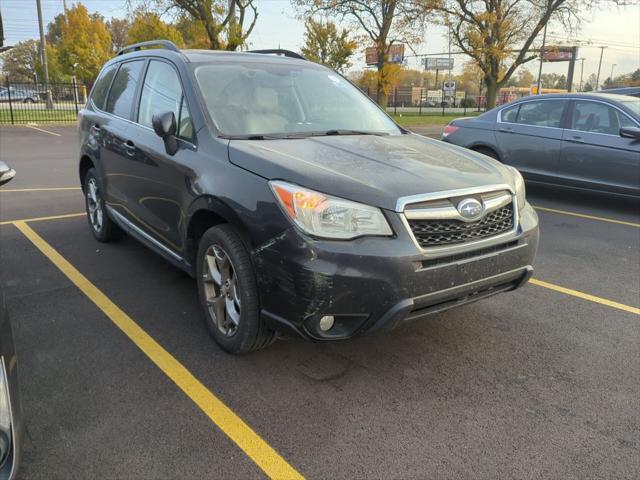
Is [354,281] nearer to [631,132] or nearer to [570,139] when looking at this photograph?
[631,132]

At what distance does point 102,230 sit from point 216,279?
8.77 feet

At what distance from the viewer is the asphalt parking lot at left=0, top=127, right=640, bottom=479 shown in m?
2.41

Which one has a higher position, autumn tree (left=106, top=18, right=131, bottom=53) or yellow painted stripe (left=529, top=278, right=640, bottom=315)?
autumn tree (left=106, top=18, right=131, bottom=53)

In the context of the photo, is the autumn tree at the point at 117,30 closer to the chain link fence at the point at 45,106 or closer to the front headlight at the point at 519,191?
the chain link fence at the point at 45,106

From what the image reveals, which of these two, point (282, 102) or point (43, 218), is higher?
point (282, 102)

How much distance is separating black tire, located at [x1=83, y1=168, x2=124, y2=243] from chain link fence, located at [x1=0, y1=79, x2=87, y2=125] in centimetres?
1986

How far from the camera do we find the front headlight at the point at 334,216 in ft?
8.67

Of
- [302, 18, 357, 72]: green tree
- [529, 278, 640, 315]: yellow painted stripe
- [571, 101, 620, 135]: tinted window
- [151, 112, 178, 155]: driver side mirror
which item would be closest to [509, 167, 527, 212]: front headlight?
[529, 278, 640, 315]: yellow painted stripe

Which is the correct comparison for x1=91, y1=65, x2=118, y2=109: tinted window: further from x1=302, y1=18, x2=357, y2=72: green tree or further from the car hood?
x1=302, y1=18, x2=357, y2=72: green tree

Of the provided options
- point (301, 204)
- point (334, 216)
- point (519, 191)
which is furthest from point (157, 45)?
point (519, 191)

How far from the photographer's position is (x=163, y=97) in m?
3.97

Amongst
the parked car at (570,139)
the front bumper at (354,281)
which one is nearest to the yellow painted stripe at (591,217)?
the parked car at (570,139)

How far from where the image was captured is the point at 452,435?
2588 mm

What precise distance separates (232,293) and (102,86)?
10.8ft
